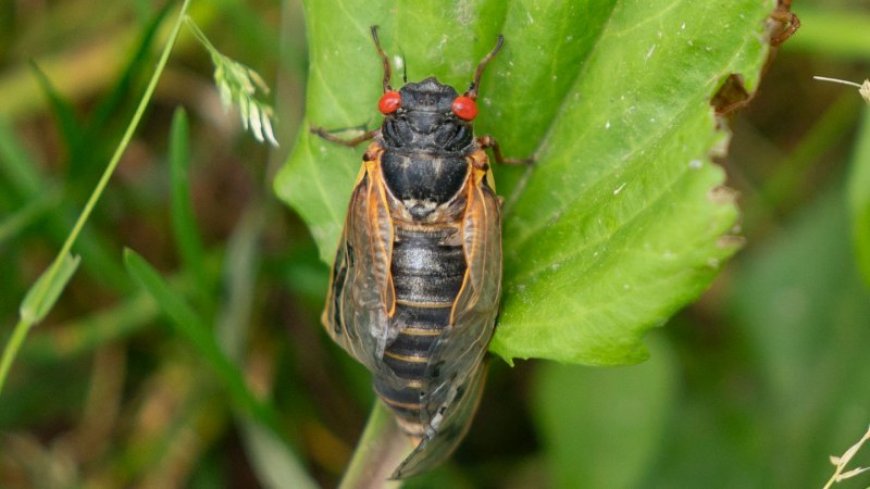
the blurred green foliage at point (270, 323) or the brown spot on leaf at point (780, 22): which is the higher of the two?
the brown spot on leaf at point (780, 22)

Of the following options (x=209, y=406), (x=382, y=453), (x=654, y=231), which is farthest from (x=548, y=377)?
(x=654, y=231)

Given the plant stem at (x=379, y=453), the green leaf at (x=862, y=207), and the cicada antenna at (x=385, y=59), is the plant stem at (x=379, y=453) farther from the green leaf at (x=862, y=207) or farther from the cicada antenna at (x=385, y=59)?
the green leaf at (x=862, y=207)

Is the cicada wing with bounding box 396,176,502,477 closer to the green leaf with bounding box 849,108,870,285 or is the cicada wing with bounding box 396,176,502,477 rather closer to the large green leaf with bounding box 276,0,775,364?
the large green leaf with bounding box 276,0,775,364

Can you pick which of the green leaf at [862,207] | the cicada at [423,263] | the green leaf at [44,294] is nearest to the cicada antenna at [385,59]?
the cicada at [423,263]

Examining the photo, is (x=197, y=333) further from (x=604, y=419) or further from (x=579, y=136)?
(x=604, y=419)

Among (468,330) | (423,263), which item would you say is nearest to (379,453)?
(468,330)

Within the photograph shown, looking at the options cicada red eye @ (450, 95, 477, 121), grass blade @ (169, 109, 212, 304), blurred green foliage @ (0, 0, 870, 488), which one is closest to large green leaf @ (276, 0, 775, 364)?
cicada red eye @ (450, 95, 477, 121)
